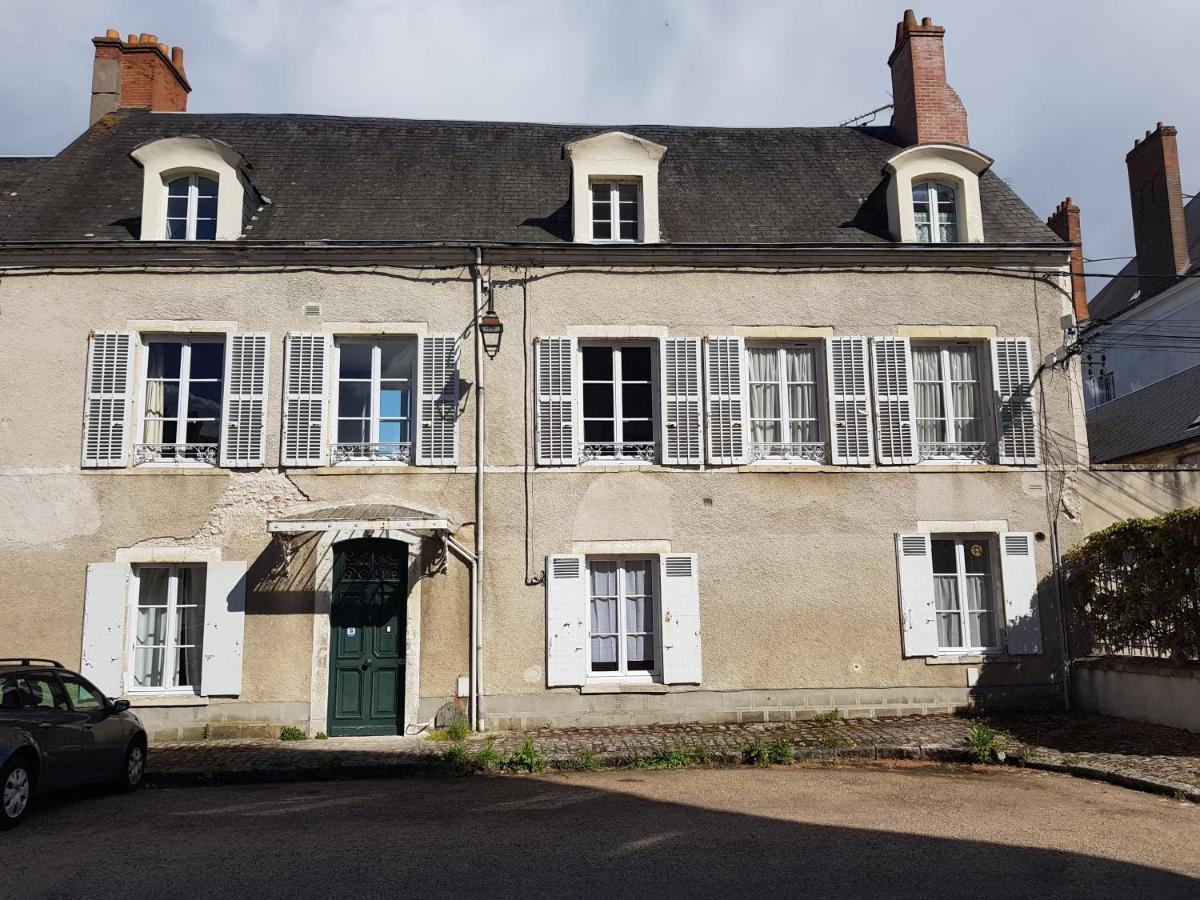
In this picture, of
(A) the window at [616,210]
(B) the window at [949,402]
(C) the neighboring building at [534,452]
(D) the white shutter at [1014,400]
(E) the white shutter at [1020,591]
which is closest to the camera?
(C) the neighboring building at [534,452]

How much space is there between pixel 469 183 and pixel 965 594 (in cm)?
837

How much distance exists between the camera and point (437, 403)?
36.5ft

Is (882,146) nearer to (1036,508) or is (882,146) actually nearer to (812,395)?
(812,395)

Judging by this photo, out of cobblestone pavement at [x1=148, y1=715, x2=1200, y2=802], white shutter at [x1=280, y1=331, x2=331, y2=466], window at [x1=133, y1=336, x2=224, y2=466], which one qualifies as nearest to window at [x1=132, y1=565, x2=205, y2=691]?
cobblestone pavement at [x1=148, y1=715, x2=1200, y2=802]

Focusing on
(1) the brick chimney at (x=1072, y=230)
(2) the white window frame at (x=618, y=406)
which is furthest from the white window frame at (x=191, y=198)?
(1) the brick chimney at (x=1072, y=230)

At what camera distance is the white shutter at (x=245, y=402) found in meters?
11.0

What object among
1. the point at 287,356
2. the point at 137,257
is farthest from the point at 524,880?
the point at 137,257

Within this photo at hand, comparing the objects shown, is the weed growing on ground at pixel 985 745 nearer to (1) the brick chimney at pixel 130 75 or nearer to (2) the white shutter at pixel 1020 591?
(2) the white shutter at pixel 1020 591

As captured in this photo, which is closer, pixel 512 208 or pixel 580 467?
pixel 580 467

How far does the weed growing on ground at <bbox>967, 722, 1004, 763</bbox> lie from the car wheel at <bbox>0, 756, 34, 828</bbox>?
7986mm

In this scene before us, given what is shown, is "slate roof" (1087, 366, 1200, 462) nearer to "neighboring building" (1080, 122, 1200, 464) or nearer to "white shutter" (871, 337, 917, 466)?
"neighboring building" (1080, 122, 1200, 464)

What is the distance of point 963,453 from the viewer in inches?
459

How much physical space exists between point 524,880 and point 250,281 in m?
8.54

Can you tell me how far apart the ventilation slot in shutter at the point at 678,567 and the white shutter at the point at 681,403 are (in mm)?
1136
